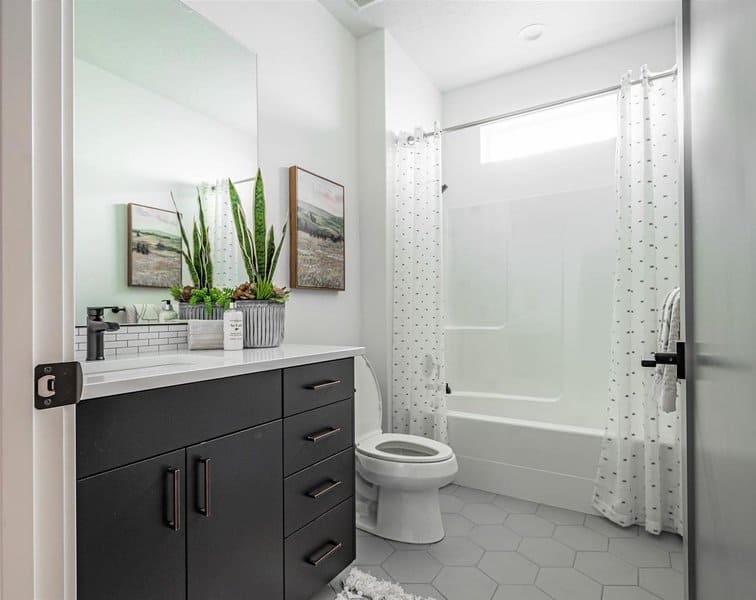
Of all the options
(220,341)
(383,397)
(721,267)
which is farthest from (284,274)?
(721,267)

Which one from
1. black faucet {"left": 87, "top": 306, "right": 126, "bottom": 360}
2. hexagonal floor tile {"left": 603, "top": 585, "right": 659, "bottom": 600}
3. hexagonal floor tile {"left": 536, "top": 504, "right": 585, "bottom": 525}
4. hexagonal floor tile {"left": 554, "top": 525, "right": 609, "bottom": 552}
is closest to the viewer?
black faucet {"left": 87, "top": 306, "right": 126, "bottom": 360}

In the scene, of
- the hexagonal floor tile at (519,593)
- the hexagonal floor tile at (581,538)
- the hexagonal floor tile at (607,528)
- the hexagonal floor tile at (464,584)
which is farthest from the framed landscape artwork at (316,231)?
the hexagonal floor tile at (607,528)

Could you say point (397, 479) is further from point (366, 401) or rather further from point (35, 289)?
point (35, 289)

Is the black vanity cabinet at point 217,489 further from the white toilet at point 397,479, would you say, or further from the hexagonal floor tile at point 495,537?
the hexagonal floor tile at point 495,537

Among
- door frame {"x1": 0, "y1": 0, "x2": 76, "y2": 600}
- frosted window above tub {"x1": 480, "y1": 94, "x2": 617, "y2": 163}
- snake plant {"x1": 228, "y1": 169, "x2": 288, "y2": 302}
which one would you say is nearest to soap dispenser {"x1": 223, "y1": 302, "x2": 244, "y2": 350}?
snake plant {"x1": 228, "y1": 169, "x2": 288, "y2": 302}

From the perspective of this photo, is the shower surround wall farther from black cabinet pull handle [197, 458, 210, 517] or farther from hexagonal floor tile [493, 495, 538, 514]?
black cabinet pull handle [197, 458, 210, 517]

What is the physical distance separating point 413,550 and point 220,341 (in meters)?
1.21

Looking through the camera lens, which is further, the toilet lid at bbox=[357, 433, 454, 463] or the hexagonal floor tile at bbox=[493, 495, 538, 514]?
the hexagonal floor tile at bbox=[493, 495, 538, 514]

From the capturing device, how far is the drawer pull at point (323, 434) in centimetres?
145

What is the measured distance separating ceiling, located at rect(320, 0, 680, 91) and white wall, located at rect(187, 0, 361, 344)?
9.8 inches

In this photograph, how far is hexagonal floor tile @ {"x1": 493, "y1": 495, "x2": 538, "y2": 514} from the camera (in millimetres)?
2295

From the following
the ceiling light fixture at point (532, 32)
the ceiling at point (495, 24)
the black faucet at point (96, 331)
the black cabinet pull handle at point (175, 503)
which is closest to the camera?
the black cabinet pull handle at point (175, 503)

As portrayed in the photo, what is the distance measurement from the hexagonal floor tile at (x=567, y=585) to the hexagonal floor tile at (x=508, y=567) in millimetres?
43

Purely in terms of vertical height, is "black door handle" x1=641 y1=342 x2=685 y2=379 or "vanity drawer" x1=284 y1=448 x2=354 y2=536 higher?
"black door handle" x1=641 y1=342 x2=685 y2=379
